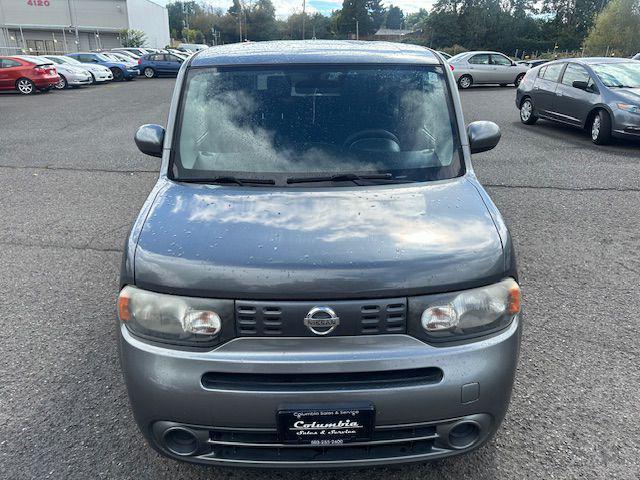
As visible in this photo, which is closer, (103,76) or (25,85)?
(25,85)

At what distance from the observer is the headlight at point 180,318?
201cm

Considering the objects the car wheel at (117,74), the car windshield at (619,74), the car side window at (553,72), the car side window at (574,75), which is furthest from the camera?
the car wheel at (117,74)

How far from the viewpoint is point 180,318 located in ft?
6.69

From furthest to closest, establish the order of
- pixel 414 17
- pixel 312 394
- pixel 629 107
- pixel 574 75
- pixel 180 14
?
1. pixel 414 17
2. pixel 180 14
3. pixel 574 75
4. pixel 629 107
5. pixel 312 394

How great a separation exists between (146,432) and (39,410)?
1.17 m

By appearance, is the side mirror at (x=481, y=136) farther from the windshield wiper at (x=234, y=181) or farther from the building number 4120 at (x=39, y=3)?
the building number 4120 at (x=39, y=3)

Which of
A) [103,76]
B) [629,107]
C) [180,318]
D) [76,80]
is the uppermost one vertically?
[180,318]

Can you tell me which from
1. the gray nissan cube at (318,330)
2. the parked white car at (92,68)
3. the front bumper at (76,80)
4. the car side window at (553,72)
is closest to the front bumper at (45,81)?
the front bumper at (76,80)

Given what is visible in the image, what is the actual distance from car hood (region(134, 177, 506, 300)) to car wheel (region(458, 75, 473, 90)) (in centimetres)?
2118

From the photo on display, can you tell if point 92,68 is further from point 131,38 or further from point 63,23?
point 63,23

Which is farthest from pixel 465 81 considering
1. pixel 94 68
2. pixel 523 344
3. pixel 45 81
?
pixel 523 344

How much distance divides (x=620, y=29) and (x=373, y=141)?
57.0m

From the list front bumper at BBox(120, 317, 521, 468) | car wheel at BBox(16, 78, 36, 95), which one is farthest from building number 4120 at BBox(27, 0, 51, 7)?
front bumper at BBox(120, 317, 521, 468)

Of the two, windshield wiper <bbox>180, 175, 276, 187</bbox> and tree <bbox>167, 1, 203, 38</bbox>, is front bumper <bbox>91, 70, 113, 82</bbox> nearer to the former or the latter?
windshield wiper <bbox>180, 175, 276, 187</bbox>
